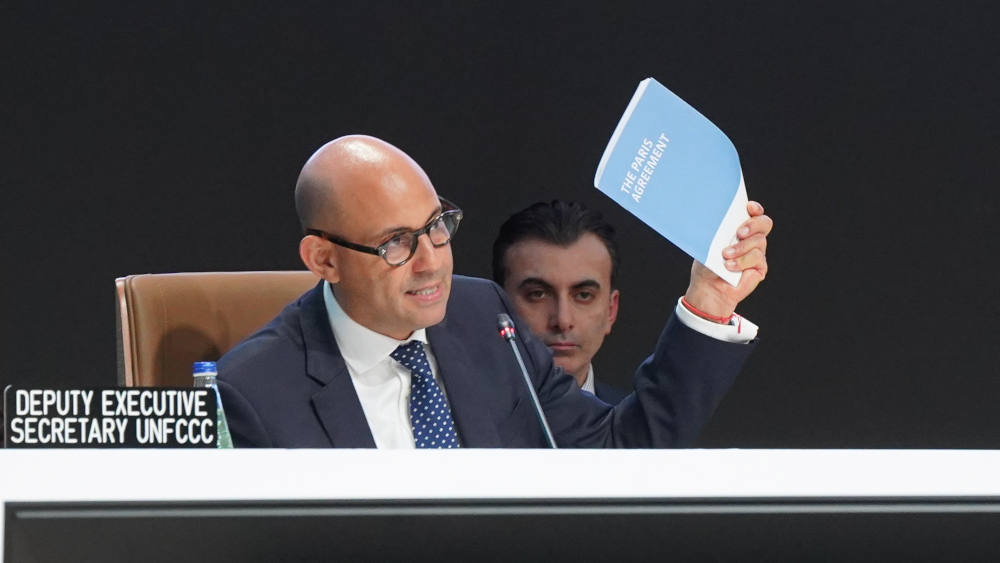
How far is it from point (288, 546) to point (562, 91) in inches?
103

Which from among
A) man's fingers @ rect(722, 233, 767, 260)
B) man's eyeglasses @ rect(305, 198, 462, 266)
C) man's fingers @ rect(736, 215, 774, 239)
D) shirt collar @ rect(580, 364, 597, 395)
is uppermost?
man's eyeglasses @ rect(305, 198, 462, 266)

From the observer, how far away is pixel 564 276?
273 cm

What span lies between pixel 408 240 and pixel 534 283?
0.79 meters

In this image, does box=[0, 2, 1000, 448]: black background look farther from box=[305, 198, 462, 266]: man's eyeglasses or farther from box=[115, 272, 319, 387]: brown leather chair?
box=[305, 198, 462, 266]: man's eyeglasses

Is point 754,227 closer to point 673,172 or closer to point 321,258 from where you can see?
point 673,172

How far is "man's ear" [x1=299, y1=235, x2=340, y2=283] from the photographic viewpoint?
6.65ft

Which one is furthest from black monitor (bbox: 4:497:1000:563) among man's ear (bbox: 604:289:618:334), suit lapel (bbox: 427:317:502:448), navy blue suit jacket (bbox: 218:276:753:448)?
man's ear (bbox: 604:289:618:334)

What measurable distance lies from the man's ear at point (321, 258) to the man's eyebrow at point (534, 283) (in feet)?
2.62

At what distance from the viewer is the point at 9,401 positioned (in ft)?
3.10

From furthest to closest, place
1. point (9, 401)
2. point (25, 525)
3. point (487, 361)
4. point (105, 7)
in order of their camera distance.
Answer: point (105, 7) → point (487, 361) → point (9, 401) → point (25, 525)

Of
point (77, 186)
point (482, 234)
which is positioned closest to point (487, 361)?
point (482, 234)

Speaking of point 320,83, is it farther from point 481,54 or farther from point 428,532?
point 428,532

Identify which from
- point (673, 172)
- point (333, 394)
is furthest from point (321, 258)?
point (673, 172)

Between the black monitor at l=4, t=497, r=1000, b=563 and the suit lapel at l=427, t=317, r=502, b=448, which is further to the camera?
the suit lapel at l=427, t=317, r=502, b=448
